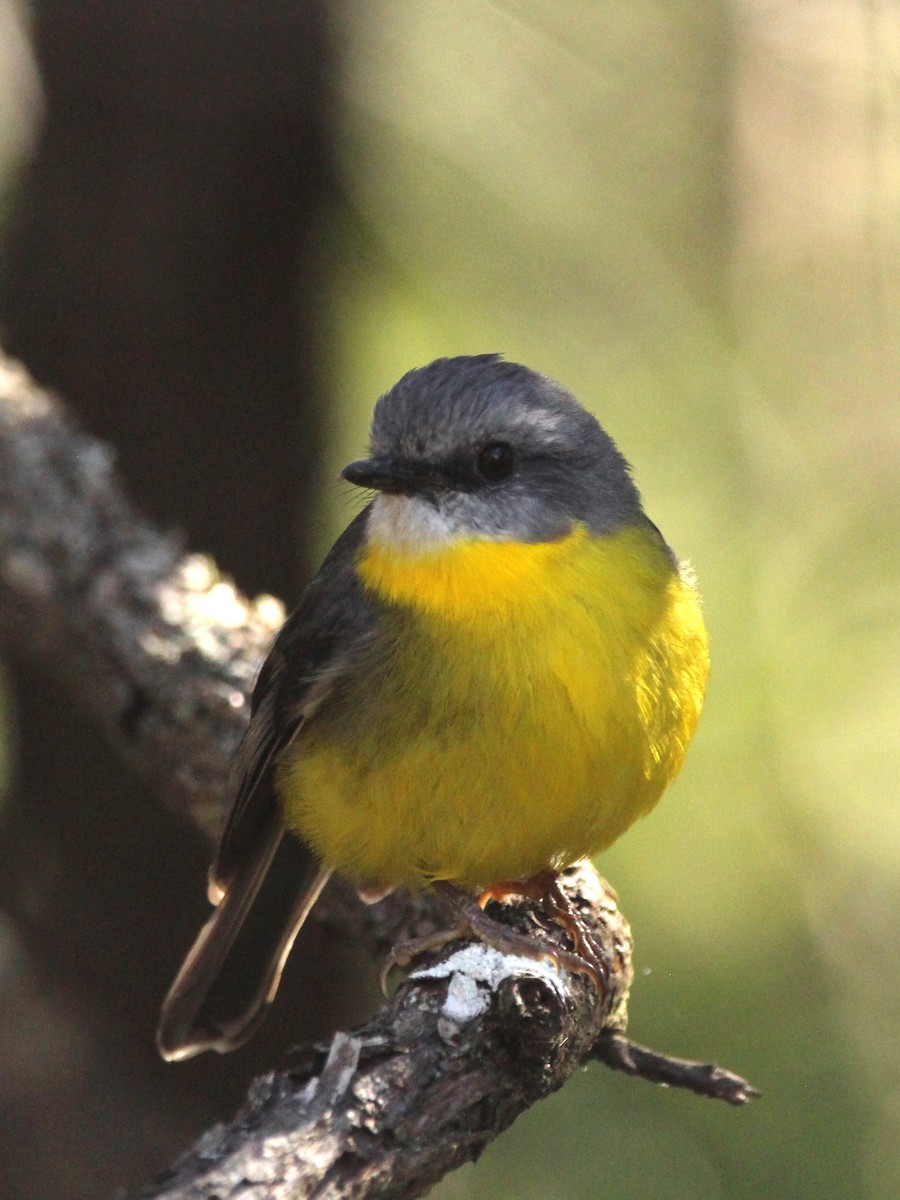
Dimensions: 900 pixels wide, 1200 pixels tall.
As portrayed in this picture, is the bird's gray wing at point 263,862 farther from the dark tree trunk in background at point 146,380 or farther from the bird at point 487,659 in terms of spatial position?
the dark tree trunk in background at point 146,380

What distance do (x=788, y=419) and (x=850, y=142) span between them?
1.18m

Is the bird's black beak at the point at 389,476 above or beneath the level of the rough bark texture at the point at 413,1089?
above

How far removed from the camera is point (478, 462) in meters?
3.60

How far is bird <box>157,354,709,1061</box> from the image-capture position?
11.0 ft

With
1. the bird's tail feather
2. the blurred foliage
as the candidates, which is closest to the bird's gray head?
the bird's tail feather

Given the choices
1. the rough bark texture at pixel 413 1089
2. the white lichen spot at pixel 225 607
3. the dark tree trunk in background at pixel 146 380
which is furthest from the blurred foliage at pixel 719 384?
the rough bark texture at pixel 413 1089

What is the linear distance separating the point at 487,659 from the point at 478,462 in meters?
0.52

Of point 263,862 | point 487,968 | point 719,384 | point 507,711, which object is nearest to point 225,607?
point 263,862

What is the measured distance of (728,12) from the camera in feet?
20.2

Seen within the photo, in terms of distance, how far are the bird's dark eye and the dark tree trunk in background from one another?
7.48 ft

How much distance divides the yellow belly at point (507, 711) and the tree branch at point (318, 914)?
313mm

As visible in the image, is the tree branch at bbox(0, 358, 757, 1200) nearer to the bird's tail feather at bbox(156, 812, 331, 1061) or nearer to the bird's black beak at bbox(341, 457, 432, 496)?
the bird's tail feather at bbox(156, 812, 331, 1061)

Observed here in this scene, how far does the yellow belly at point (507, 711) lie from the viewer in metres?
3.34

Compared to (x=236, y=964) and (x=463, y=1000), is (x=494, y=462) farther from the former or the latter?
(x=236, y=964)
